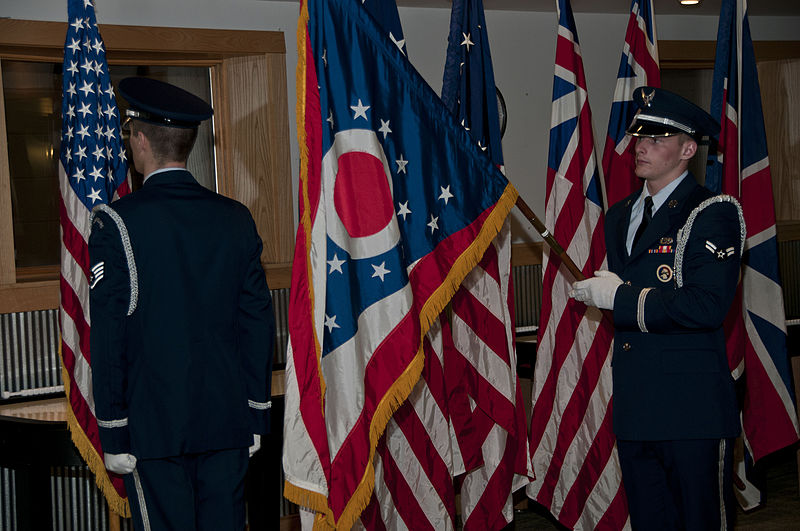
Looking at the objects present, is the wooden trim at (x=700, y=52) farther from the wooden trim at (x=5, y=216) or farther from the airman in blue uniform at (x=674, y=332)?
the wooden trim at (x=5, y=216)

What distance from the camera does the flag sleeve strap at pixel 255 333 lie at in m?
2.32

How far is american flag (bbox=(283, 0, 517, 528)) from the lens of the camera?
2.22m

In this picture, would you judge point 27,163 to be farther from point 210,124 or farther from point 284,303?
point 284,303

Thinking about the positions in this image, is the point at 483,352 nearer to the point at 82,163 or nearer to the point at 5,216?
the point at 82,163

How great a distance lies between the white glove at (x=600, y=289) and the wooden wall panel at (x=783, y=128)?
363 cm

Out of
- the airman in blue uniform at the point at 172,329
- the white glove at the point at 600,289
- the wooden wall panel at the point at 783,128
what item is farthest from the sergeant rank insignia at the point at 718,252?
the wooden wall panel at the point at 783,128

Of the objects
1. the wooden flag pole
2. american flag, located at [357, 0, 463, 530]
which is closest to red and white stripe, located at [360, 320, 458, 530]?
american flag, located at [357, 0, 463, 530]

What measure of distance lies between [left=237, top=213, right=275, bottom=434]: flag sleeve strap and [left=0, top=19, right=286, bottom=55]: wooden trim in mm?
1838

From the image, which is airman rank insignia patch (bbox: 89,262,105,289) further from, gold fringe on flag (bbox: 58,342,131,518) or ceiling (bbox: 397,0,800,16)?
ceiling (bbox: 397,0,800,16)

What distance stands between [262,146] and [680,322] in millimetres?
2463

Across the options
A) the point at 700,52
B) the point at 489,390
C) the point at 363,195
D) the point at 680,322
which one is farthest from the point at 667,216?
the point at 700,52

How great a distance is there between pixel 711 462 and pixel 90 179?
2.21m

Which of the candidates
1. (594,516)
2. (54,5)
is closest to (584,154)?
(594,516)

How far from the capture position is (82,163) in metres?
3.07
